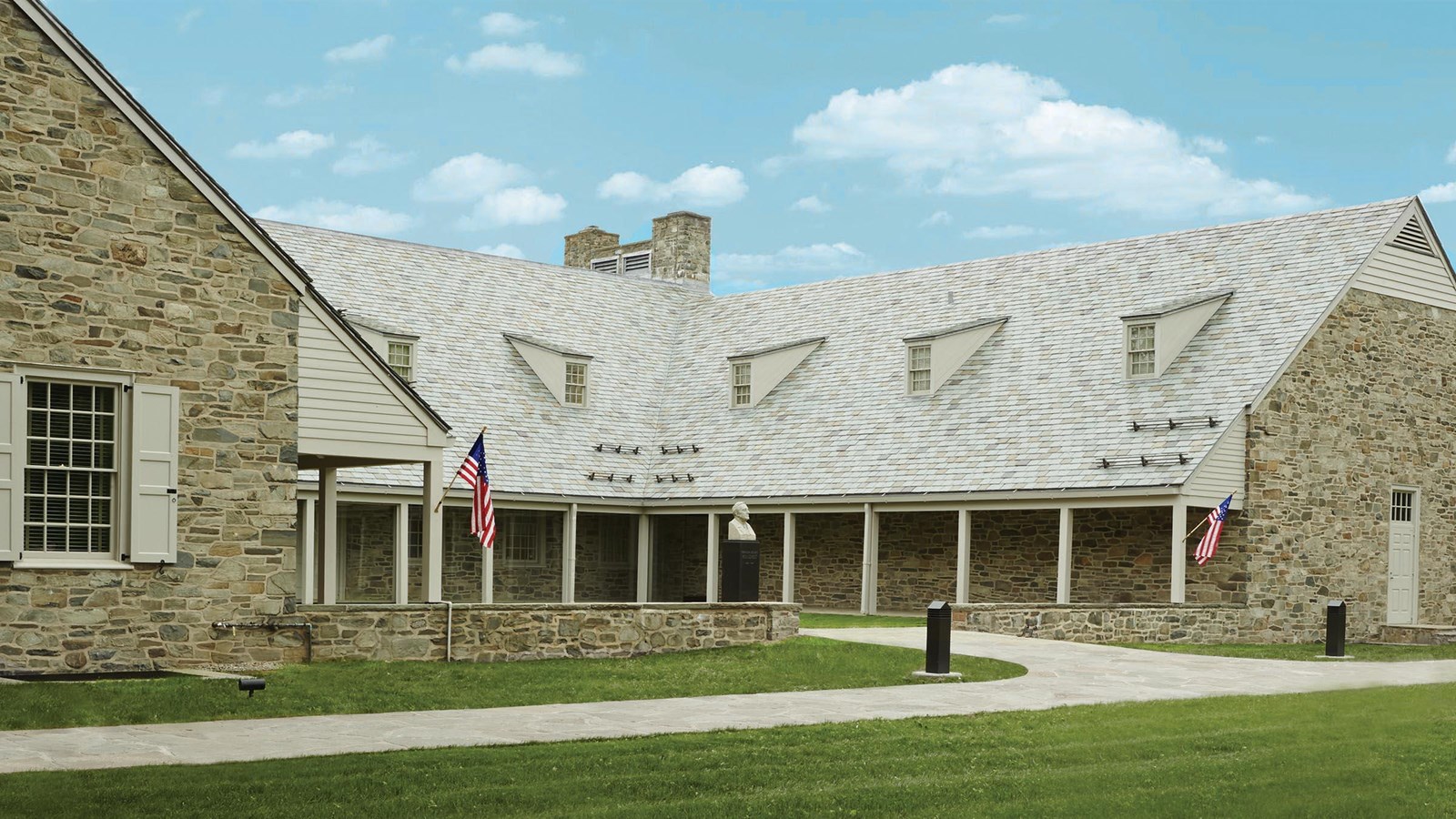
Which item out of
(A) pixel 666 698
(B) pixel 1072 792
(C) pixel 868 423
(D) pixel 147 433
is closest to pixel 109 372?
(D) pixel 147 433

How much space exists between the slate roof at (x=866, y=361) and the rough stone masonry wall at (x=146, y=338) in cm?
1127

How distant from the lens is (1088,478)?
26609mm

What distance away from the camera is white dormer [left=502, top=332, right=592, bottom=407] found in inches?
1312

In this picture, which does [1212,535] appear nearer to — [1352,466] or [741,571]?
[1352,466]

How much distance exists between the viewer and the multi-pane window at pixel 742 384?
3394 centimetres

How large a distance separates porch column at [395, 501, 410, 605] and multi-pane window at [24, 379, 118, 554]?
1186cm

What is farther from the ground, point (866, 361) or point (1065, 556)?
point (866, 361)

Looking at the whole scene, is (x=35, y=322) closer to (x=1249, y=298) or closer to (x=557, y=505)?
(x=557, y=505)

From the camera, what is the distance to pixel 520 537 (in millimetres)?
32094

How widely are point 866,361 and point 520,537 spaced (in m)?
7.37

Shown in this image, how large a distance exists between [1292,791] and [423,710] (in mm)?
6412

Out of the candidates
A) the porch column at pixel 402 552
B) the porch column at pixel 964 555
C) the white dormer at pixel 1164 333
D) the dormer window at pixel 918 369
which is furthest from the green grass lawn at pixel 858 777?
the dormer window at pixel 918 369

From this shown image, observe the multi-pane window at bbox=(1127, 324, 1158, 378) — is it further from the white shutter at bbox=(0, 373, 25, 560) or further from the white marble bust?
the white shutter at bbox=(0, 373, 25, 560)

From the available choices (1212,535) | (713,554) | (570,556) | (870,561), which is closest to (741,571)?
(1212,535)
